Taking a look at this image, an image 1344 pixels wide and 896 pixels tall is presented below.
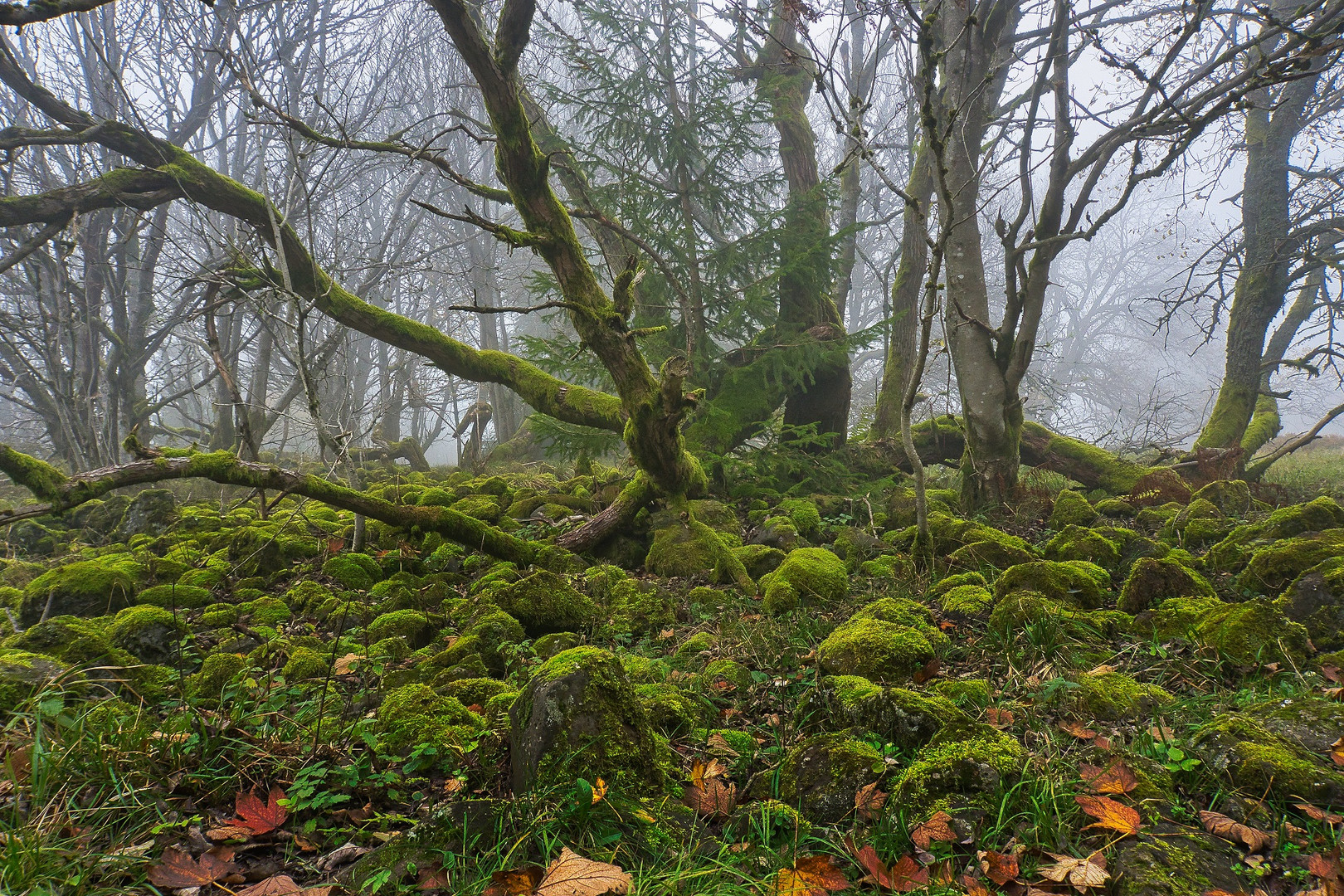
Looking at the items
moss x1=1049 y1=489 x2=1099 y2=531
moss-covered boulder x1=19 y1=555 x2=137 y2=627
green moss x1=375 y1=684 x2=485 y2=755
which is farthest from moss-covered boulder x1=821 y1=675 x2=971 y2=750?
moss-covered boulder x1=19 y1=555 x2=137 y2=627

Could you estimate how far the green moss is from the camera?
6.88ft

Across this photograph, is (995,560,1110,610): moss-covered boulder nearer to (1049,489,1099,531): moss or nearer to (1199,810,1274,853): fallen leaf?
(1199,810,1274,853): fallen leaf

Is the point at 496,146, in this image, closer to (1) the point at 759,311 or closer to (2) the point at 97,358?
(1) the point at 759,311

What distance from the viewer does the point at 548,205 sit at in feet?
16.9

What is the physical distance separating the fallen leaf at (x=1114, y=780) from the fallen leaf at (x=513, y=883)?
4.96ft

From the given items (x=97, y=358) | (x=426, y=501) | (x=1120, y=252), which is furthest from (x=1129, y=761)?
(x=1120, y=252)

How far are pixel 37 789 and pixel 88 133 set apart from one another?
Answer: 6008mm

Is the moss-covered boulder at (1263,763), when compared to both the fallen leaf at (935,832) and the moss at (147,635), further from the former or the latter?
the moss at (147,635)

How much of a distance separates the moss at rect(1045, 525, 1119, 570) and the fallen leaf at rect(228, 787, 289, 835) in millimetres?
4502

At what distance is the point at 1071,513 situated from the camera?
5262 mm

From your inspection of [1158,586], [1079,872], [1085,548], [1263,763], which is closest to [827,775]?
[1079,872]

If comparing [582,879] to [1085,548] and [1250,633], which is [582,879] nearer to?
[1250,633]

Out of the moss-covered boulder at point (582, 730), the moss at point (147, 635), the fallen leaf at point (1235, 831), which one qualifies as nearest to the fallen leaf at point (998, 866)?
the fallen leaf at point (1235, 831)

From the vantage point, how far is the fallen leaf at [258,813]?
1699 mm
